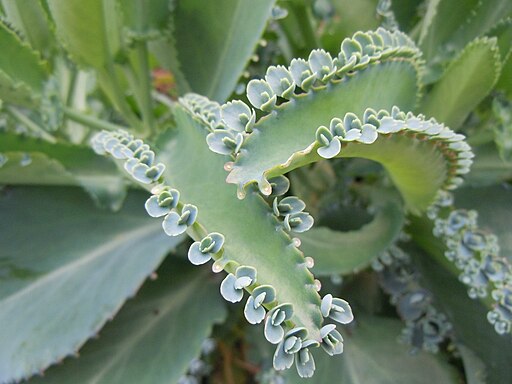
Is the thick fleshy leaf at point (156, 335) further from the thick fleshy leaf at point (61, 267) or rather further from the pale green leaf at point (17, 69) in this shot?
the pale green leaf at point (17, 69)

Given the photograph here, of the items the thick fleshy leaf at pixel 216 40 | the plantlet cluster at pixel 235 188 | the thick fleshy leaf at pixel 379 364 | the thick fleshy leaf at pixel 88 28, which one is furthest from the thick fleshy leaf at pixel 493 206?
the thick fleshy leaf at pixel 88 28

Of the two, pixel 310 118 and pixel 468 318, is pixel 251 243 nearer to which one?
pixel 310 118

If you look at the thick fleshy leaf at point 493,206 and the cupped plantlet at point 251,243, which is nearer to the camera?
the cupped plantlet at point 251,243

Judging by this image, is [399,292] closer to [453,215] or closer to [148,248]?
[453,215]

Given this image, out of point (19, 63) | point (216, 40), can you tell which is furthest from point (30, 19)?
point (216, 40)

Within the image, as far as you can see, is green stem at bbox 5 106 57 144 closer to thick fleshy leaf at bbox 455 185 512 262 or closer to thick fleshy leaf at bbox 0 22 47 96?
thick fleshy leaf at bbox 0 22 47 96

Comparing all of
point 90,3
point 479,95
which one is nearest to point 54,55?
point 90,3
